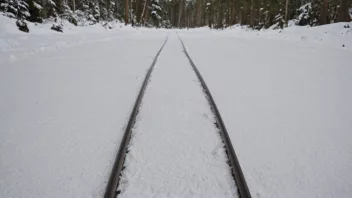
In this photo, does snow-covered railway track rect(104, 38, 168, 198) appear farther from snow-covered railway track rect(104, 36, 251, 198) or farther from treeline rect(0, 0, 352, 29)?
treeline rect(0, 0, 352, 29)

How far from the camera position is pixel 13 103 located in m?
3.95

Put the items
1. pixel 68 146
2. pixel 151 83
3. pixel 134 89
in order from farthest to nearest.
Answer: pixel 151 83 → pixel 134 89 → pixel 68 146

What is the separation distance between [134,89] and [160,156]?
249 centimetres

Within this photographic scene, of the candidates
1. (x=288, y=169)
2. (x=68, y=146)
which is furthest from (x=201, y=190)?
(x=68, y=146)

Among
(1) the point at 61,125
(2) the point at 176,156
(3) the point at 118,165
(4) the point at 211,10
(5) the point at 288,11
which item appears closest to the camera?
(3) the point at 118,165

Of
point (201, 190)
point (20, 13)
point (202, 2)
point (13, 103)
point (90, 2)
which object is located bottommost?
point (201, 190)

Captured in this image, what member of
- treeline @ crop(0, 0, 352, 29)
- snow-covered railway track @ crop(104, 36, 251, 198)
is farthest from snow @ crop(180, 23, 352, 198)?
treeline @ crop(0, 0, 352, 29)

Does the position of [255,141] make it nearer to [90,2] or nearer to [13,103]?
[13,103]

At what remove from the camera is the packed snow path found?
6.79ft

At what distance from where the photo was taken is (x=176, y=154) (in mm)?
2553

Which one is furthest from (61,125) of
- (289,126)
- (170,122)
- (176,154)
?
(289,126)

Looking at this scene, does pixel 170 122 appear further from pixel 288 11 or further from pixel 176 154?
pixel 288 11

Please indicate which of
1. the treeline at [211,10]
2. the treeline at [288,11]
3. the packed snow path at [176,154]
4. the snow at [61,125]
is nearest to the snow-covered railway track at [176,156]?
the packed snow path at [176,154]

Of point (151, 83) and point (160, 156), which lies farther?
point (151, 83)
